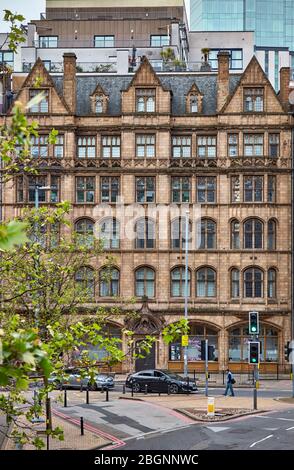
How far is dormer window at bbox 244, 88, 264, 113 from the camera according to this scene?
68438 millimetres

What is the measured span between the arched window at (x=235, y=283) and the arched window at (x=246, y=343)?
2.45 meters

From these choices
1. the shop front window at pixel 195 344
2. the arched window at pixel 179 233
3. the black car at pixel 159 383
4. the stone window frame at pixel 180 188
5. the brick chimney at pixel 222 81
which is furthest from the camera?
the brick chimney at pixel 222 81

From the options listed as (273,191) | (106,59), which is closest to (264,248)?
(273,191)

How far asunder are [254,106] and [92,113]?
1241 centimetres

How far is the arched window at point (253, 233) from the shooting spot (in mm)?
Answer: 67750

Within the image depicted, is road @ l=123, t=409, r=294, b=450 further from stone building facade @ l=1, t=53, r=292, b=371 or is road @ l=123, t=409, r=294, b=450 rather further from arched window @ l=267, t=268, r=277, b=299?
arched window @ l=267, t=268, r=277, b=299

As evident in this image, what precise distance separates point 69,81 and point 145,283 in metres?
16.7

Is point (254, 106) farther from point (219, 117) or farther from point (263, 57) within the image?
point (263, 57)

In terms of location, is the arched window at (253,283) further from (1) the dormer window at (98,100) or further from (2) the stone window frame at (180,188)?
(1) the dormer window at (98,100)

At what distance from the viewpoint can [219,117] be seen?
68375 mm

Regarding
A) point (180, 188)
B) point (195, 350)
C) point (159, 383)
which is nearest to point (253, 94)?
point (180, 188)

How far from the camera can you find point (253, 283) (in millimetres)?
67500

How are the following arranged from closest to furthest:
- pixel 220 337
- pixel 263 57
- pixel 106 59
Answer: pixel 220 337, pixel 106 59, pixel 263 57

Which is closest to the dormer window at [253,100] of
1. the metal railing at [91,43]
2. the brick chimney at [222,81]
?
the brick chimney at [222,81]
